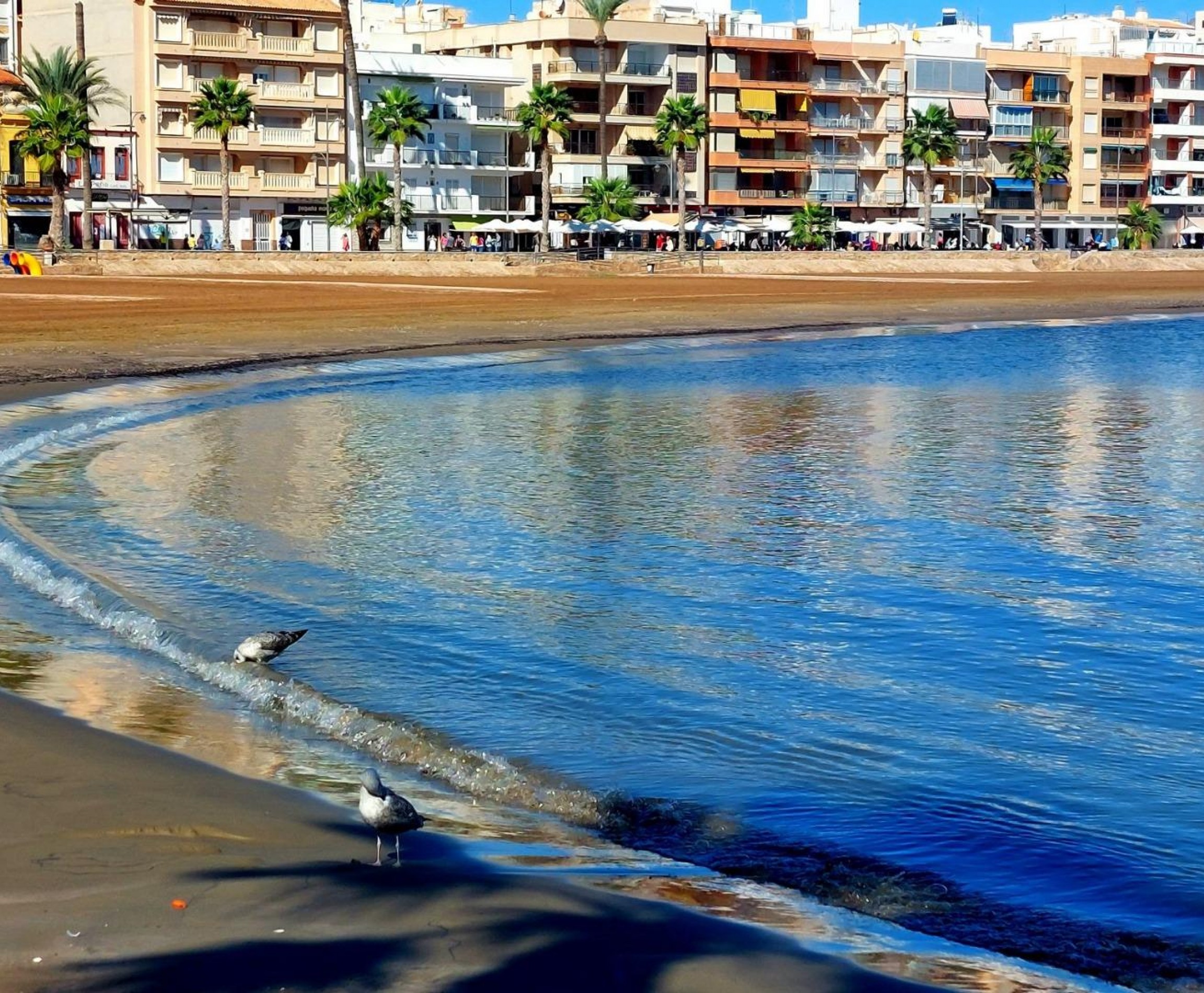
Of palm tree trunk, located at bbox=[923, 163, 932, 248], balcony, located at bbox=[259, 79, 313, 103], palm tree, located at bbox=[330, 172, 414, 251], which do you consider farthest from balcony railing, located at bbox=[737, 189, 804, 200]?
palm tree, located at bbox=[330, 172, 414, 251]

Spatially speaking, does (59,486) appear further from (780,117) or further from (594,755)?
(780,117)

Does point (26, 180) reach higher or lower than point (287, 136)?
lower

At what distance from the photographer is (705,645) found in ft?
31.3

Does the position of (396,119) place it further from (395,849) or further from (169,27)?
(395,849)

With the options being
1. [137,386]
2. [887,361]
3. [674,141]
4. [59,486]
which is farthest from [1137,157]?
[59,486]

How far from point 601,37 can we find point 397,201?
1982cm

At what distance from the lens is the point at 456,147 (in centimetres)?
9444

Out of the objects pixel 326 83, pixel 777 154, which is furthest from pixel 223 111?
pixel 777 154

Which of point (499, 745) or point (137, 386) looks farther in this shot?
point (137, 386)

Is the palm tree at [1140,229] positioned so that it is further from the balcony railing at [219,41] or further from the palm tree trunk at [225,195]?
the palm tree trunk at [225,195]

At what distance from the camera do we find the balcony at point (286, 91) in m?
87.1

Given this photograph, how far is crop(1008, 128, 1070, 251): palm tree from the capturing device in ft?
350

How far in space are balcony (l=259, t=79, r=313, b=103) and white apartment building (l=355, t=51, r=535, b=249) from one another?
3689 millimetres

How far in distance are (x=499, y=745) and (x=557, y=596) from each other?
11.1ft
